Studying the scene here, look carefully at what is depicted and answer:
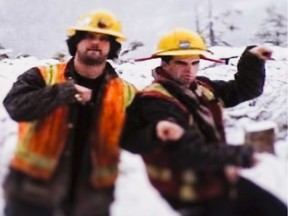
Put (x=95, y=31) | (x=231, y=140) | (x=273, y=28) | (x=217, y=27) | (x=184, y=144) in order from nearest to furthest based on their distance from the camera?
(x=184, y=144) → (x=95, y=31) → (x=231, y=140) → (x=217, y=27) → (x=273, y=28)

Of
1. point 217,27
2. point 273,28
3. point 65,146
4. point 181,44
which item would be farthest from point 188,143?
point 273,28

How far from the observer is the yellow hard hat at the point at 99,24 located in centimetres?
388

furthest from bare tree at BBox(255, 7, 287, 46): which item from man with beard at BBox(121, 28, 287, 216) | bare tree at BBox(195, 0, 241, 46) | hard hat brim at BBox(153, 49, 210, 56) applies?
hard hat brim at BBox(153, 49, 210, 56)

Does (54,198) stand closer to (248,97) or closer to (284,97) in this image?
(248,97)

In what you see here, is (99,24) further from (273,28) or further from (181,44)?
(273,28)

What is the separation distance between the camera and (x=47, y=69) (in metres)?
3.95

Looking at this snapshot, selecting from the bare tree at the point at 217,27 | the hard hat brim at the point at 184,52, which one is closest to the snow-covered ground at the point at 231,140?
the hard hat brim at the point at 184,52

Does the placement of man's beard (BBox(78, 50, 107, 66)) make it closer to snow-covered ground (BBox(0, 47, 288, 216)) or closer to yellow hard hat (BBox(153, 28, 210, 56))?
yellow hard hat (BBox(153, 28, 210, 56))

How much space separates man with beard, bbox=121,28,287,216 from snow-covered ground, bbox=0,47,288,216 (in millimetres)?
231

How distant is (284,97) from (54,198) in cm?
406

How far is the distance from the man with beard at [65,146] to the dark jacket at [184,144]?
0.17 meters

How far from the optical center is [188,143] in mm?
3334

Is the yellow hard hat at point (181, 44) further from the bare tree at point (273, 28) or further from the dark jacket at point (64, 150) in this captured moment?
the bare tree at point (273, 28)

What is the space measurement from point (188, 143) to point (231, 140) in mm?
2221
